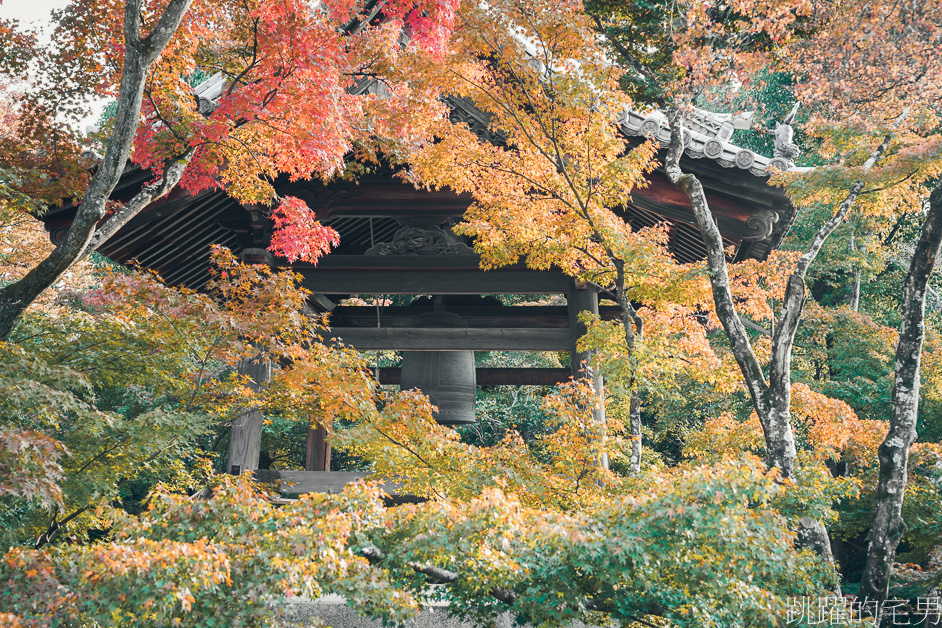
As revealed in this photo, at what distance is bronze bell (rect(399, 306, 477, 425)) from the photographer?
809 centimetres

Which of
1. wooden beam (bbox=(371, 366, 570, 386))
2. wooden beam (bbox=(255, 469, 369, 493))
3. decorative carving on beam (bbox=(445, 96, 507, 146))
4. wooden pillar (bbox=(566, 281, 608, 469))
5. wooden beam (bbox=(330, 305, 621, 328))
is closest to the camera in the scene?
wooden beam (bbox=(255, 469, 369, 493))

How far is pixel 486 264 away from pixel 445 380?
6.55 feet

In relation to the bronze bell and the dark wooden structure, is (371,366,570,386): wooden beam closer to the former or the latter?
the dark wooden structure

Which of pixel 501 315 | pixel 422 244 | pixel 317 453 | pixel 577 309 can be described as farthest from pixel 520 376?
→ pixel 422 244

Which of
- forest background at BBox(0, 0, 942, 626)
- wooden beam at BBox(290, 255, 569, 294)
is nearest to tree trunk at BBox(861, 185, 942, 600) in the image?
forest background at BBox(0, 0, 942, 626)

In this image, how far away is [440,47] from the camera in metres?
6.88

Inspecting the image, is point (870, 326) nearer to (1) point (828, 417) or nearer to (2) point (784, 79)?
(1) point (828, 417)

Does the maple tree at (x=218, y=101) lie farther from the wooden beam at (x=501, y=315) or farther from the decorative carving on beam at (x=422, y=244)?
the wooden beam at (x=501, y=315)

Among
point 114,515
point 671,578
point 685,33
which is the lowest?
point 671,578

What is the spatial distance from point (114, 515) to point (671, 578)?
3.22 m

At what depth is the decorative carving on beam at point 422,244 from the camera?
8164mm

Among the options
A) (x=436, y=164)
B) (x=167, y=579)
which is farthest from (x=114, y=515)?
(x=436, y=164)

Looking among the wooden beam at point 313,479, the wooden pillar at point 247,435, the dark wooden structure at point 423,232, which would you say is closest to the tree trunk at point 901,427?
the dark wooden structure at point 423,232

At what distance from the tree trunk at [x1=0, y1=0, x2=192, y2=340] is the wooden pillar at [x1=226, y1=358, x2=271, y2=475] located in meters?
2.77
